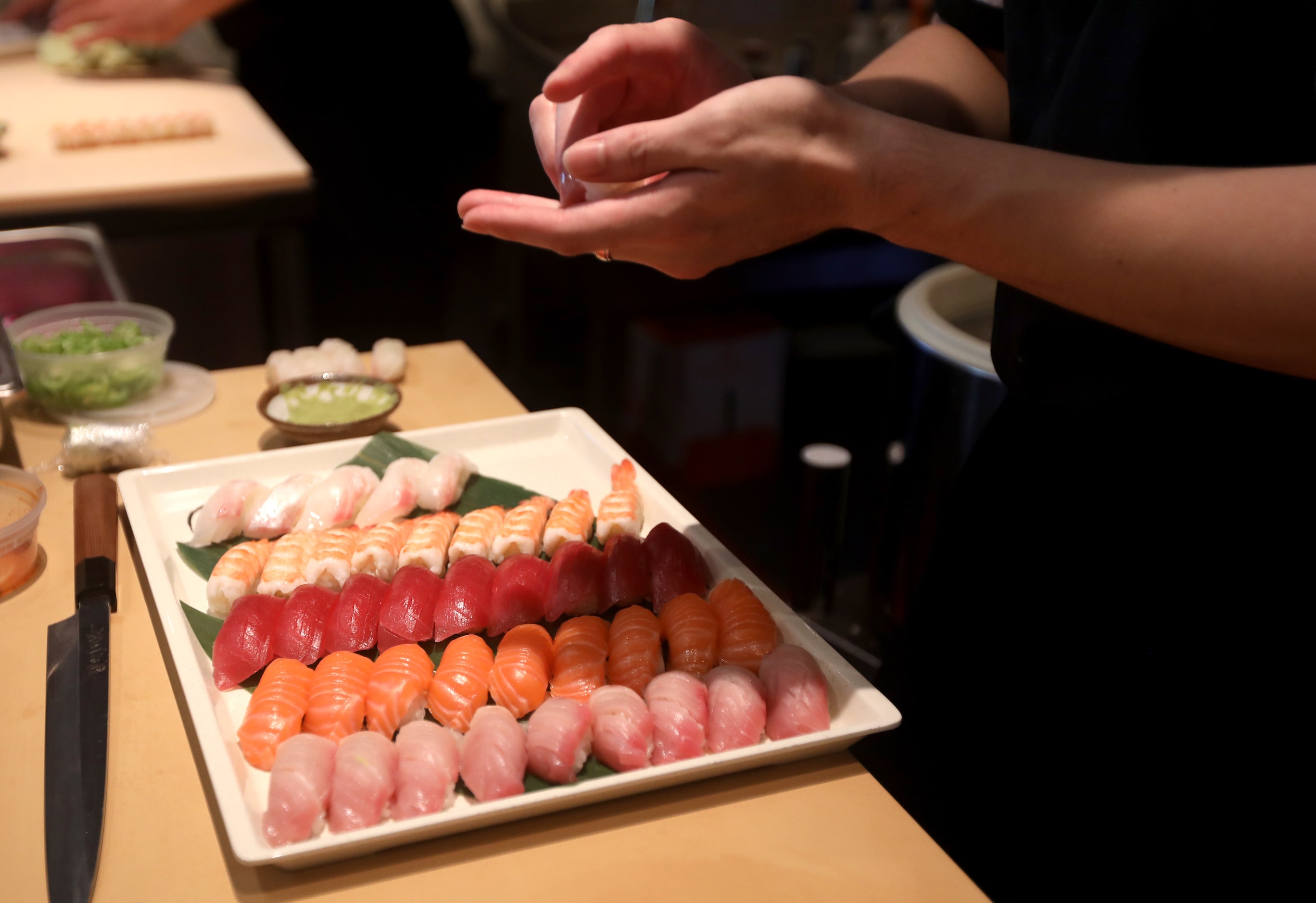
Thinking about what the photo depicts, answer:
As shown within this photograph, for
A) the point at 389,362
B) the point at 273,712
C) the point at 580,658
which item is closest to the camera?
the point at 273,712

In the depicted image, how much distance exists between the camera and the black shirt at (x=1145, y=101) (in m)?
0.98

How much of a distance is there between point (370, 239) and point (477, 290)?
50 centimetres

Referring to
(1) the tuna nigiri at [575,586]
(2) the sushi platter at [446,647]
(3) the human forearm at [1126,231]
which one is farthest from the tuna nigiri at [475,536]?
(3) the human forearm at [1126,231]

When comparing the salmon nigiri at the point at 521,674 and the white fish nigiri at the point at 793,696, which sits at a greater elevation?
the white fish nigiri at the point at 793,696

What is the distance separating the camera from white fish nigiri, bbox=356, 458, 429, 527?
1.37m

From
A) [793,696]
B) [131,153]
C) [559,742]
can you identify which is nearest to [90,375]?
[559,742]

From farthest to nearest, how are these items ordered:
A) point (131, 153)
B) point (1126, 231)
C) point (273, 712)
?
point (131, 153) → point (273, 712) → point (1126, 231)

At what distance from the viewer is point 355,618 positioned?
3.73 ft

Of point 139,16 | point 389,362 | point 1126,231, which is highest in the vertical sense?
point 1126,231

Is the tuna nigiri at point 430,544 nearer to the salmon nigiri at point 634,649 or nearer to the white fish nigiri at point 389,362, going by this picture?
the salmon nigiri at point 634,649

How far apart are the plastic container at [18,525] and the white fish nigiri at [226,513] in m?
0.16

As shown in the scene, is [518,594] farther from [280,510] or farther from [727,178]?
[727,178]

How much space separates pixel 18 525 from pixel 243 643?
32cm

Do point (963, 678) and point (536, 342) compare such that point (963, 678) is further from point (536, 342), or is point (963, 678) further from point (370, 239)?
point (370, 239)
